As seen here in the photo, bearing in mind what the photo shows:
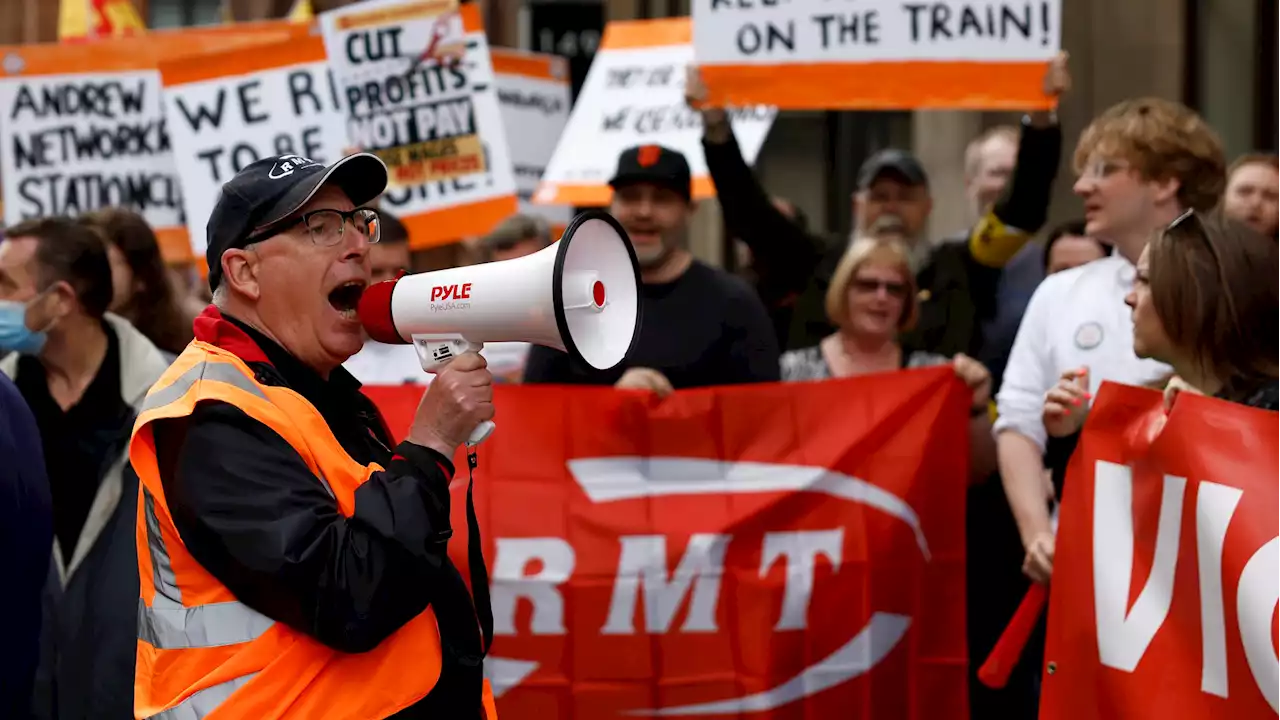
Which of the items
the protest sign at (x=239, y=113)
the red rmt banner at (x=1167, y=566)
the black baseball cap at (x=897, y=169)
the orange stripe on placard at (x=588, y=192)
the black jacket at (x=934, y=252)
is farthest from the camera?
the orange stripe on placard at (x=588, y=192)

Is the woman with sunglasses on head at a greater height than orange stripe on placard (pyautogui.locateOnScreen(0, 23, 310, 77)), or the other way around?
orange stripe on placard (pyautogui.locateOnScreen(0, 23, 310, 77))

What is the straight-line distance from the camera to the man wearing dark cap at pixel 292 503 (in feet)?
7.89

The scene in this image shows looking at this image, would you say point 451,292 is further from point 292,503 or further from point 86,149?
point 86,149

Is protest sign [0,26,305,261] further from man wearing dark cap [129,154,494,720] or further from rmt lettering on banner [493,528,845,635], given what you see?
man wearing dark cap [129,154,494,720]

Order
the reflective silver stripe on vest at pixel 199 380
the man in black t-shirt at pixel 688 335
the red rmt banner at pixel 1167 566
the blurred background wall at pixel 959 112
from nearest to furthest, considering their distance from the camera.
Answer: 1. the reflective silver stripe on vest at pixel 199 380
2. the red rmt banner at pixel 1167 566
3. the man in black t-shirt at pixel 688 335
4. the blurred background wall at pixel 959 112

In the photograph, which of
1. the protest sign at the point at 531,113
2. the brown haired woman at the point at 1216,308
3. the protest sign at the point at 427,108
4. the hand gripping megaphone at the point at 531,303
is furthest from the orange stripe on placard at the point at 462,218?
the hand gripping megaphone at the point at 531,303

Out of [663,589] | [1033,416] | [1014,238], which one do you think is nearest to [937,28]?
[1014,238]

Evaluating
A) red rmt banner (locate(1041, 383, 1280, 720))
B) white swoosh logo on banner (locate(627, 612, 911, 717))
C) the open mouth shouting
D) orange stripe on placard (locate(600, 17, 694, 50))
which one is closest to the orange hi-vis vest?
the open mouth shouting

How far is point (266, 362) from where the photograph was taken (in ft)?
8.56

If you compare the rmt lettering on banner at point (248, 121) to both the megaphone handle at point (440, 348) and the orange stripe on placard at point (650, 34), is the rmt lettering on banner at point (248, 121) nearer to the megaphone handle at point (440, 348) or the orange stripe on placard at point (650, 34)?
the orange stripe on placard at point (650, 34)

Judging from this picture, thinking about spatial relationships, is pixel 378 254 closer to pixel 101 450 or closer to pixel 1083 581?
pixel 101 450

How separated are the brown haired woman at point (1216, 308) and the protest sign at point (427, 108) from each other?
11.6 ft

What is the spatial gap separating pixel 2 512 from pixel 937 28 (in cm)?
336

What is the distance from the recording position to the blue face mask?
4352 millimetres
